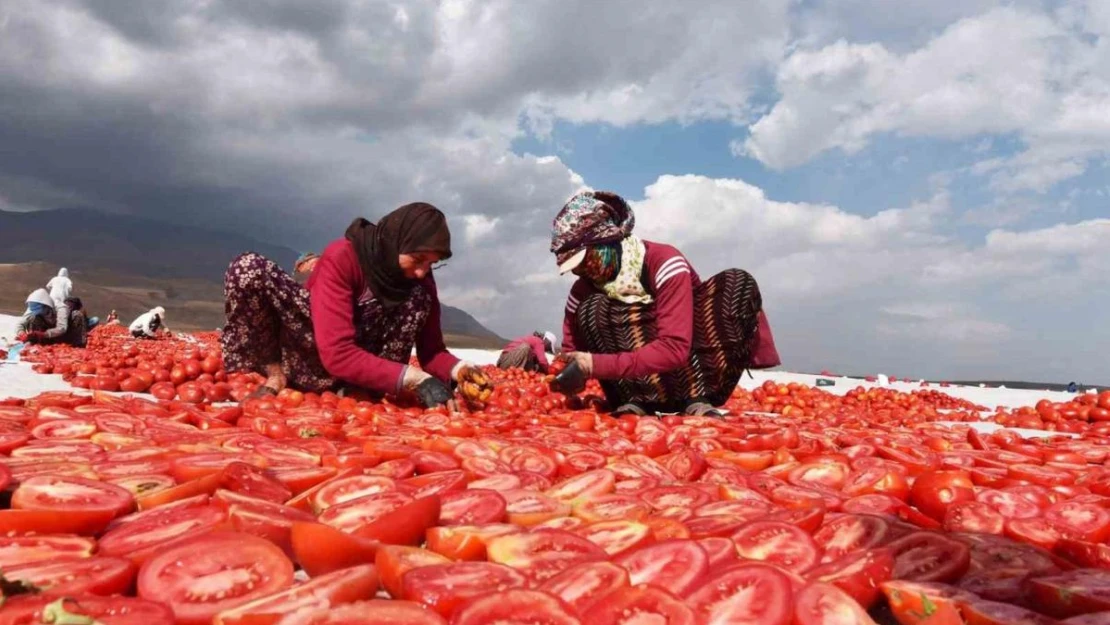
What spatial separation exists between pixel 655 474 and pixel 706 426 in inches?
50.5

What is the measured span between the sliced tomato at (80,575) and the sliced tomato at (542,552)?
0.75 metres

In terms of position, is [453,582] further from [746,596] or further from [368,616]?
[746,596]

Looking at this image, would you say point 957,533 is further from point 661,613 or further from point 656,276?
point 656,276

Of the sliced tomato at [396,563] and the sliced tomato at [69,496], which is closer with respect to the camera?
the sliced tomato at [396,563]

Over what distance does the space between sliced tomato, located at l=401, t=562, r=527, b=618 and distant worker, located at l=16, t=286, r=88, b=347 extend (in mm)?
14066

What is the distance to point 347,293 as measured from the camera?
4.67 meters

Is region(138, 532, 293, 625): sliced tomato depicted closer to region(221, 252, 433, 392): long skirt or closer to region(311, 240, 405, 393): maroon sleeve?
region(311, 240, 405, 393): maroon sleeve

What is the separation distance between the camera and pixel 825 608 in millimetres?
1358

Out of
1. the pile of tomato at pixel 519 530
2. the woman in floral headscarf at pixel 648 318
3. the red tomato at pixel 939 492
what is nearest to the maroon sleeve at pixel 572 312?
the woman in floral headscarf at pixel 648 318

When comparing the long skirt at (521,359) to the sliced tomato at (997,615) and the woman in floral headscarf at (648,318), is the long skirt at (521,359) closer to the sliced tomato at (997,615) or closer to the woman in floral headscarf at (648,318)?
the woman in floral headscarf at (648,318)

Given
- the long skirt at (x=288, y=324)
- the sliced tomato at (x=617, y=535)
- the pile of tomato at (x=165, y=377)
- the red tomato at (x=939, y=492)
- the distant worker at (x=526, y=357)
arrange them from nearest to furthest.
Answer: the sliced tomato at (x=617, y=535) → the red tomato at (x=939, y=492) → the long skirt at (x=288, y=324) → the pile of tomato at (x=165, y=377) → the distant worker at (x=526, y=357)

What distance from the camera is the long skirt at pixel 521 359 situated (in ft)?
39.4

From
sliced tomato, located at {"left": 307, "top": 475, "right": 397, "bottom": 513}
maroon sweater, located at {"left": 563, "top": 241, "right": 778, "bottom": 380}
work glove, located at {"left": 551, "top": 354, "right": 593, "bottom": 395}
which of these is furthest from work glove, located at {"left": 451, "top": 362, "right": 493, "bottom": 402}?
sliced tomato, located at {"left": 307, "top": 475, "right": 397, "bottom": 513}

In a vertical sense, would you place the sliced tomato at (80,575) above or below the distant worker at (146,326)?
below
